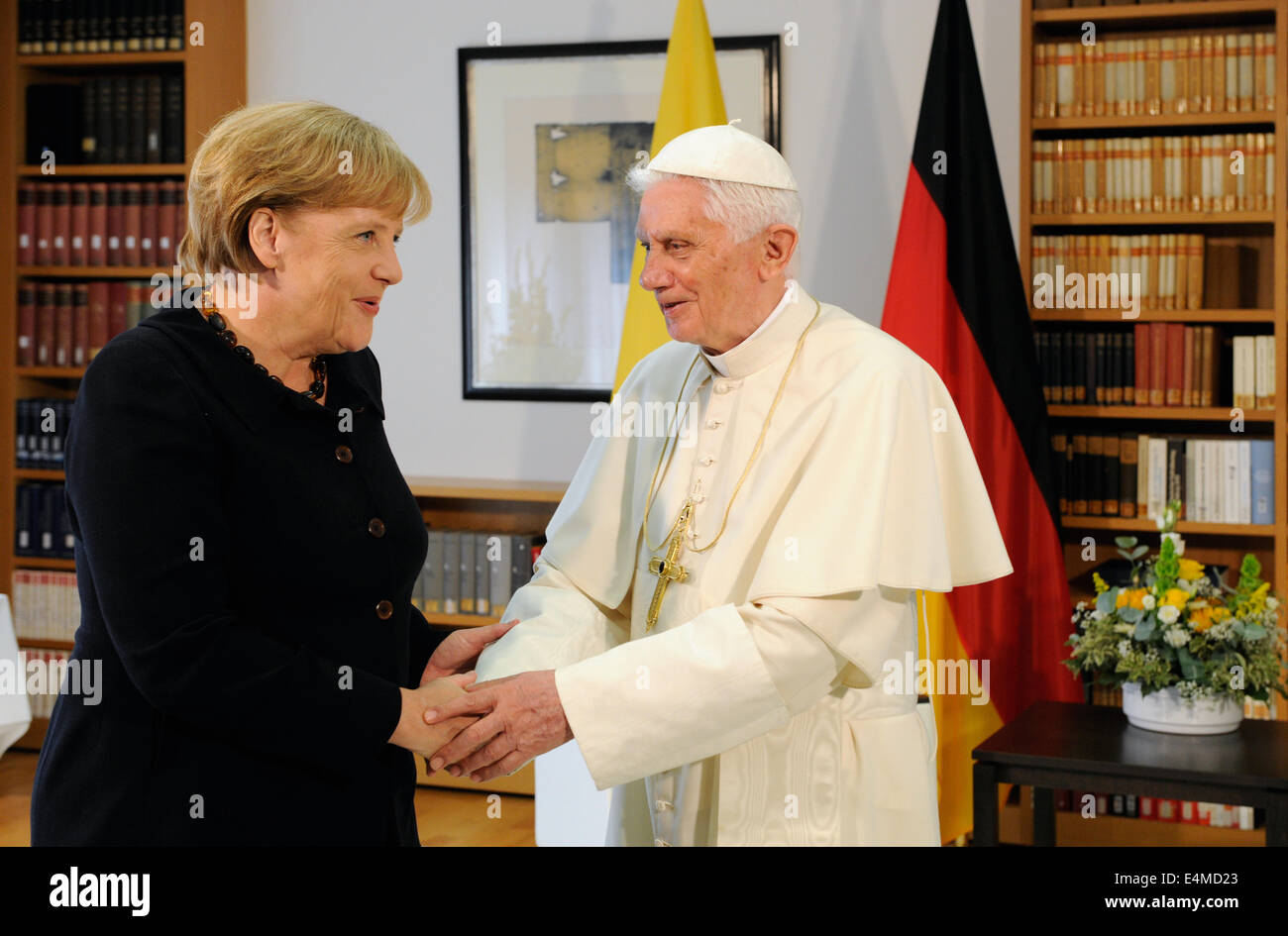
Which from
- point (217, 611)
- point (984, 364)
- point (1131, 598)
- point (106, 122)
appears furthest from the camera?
point (106, 122)

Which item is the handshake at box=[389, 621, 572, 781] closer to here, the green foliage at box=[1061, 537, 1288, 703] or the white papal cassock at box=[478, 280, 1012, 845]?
the white papal cassock at box=[478, 280, 1012, 845]

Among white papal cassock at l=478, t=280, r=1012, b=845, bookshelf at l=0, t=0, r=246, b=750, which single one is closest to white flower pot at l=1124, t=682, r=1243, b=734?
white papal cassock at l=478, t=280, r=1012, b=845

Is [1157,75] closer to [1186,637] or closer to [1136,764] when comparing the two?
[1186,637]

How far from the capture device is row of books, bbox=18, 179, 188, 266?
4.79 m

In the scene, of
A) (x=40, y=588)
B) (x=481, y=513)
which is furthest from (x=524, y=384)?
(x=40, y=588)

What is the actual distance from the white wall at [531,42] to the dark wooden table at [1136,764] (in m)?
1.85

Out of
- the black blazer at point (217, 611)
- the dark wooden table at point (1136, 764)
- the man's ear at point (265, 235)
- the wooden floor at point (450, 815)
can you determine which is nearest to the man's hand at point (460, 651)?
the black blazer at point (217, 611)

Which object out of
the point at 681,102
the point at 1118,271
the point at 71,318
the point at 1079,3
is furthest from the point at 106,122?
the point at 1118,271

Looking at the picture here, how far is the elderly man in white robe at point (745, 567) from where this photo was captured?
68.1 inches

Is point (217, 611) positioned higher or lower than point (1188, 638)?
higher

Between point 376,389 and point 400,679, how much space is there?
405mm

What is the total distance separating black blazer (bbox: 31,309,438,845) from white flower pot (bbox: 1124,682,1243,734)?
2028 mm

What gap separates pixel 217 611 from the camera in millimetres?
1404

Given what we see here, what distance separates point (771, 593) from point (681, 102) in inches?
92.6
